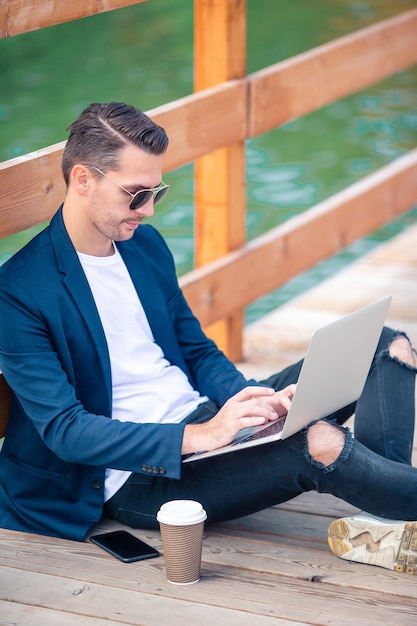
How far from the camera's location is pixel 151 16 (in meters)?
11.6

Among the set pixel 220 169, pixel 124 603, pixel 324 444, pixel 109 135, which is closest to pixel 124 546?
pixel 124 603

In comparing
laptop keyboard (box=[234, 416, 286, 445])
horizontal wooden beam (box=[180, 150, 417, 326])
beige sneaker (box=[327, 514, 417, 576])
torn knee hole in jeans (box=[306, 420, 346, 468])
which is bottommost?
horizontal wooden beam (box=[180, 150, 417, 326])

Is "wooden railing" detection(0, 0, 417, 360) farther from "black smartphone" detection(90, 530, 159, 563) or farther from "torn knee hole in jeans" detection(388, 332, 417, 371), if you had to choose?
"torn knee hole in jeans" detection(388, 332, 417, 371)

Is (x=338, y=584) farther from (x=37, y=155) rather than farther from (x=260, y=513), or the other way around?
(x=37, y=155)

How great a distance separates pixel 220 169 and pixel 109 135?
132 centimetres

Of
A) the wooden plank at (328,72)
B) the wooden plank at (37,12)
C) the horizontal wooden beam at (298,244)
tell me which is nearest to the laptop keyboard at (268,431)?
the wooden plank at (37,12)

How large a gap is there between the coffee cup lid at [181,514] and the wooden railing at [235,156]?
0.73 m

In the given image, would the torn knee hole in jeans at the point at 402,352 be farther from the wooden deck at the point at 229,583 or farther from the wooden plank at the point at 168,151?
the wooden plank at the point at 168,151

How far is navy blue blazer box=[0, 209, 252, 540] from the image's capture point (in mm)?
2301

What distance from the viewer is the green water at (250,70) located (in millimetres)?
7082

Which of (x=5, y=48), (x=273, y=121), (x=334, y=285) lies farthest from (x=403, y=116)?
(x=273, y=121)

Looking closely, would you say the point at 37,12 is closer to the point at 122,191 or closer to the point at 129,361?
the point at 122,191

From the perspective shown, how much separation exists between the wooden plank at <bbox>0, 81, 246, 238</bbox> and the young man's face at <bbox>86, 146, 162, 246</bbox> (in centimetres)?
21

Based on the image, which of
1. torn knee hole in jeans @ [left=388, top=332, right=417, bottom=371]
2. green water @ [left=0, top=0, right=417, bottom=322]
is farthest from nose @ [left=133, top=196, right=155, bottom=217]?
green water @ [left=0, top=0, right=417, bottom=322]
